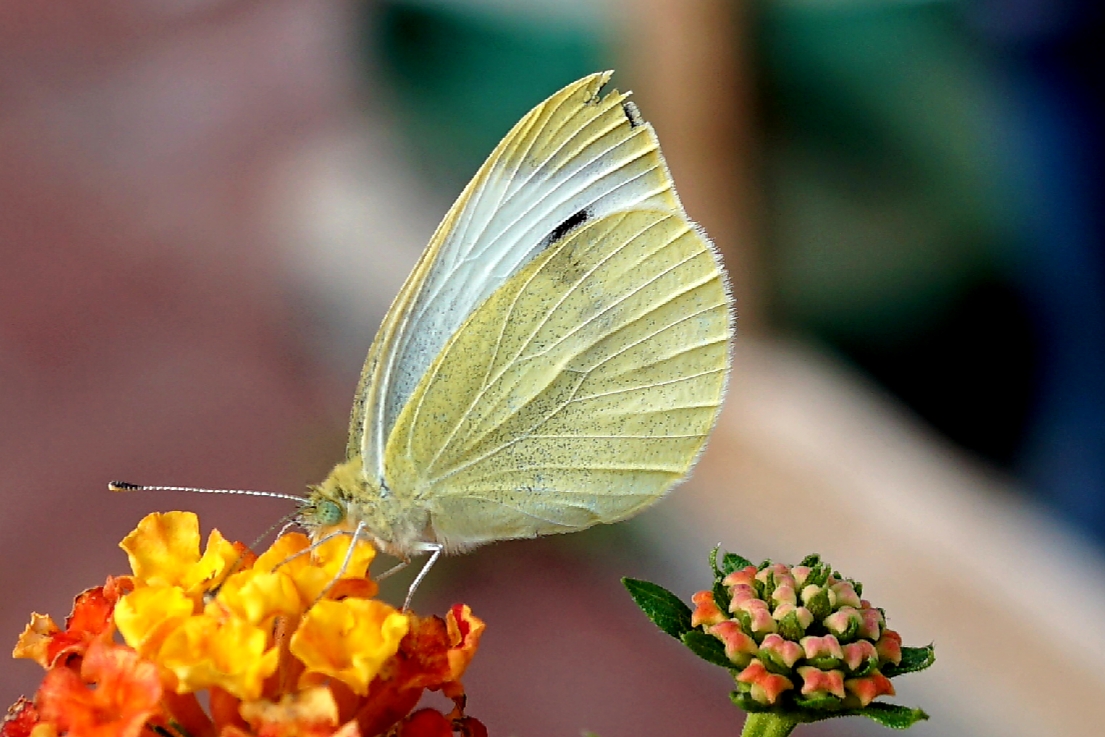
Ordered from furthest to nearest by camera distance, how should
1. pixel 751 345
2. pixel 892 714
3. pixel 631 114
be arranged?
pixel 751 345 → pixel 631 114 → pixel 892 714

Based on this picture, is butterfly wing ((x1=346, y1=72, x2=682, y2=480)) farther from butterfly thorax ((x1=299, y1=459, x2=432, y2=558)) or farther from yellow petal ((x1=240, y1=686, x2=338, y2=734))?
yellow petal ((x1=240, y1=686, x2=338, y2=734))

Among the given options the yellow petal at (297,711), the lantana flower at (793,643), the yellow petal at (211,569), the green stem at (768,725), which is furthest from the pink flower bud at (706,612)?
the yellow petal at (211,569)

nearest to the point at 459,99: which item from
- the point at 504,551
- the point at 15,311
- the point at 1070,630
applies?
the point at 504,551

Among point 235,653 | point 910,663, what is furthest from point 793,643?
point 235,653

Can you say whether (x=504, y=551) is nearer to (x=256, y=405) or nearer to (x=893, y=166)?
(x=256, y=405)

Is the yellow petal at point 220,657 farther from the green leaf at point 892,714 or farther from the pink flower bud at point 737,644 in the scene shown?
the green leaf at point 892,714

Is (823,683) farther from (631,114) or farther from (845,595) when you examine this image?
(631,114)
